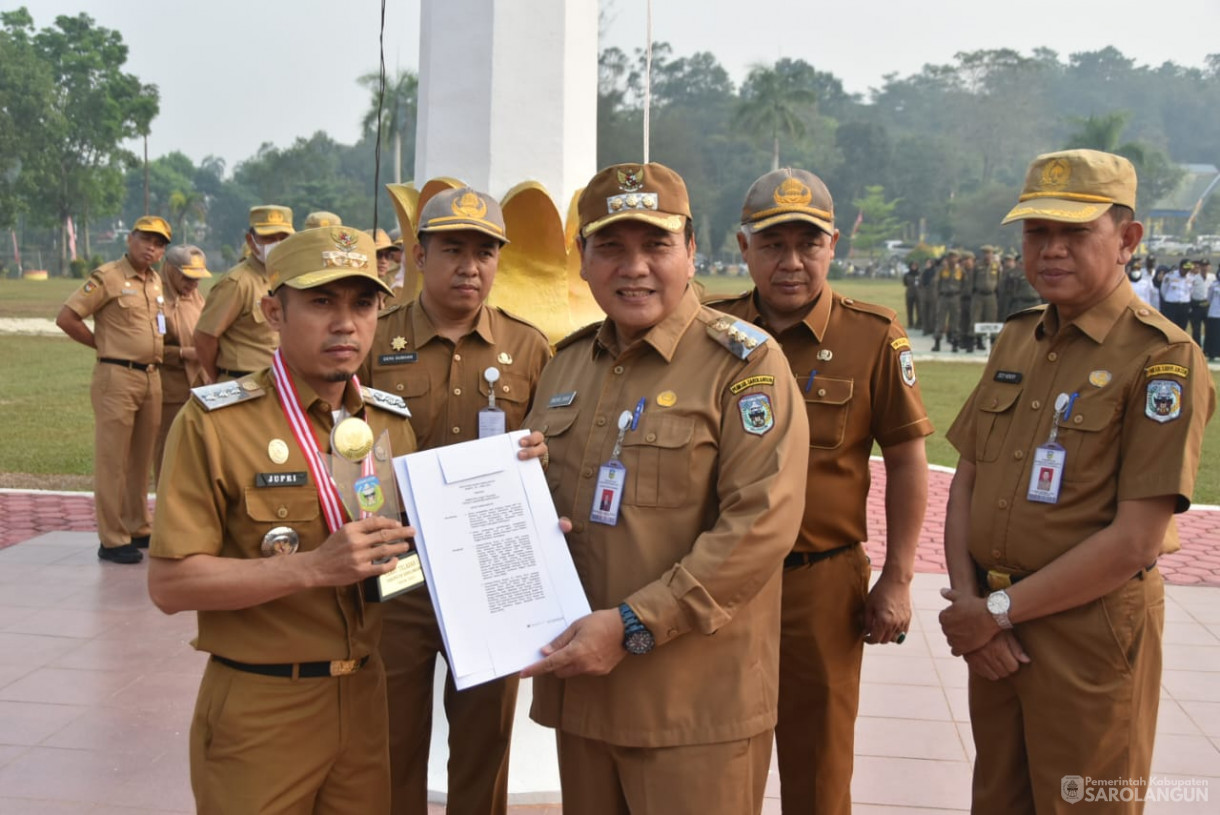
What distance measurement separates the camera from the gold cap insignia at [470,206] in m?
2.96

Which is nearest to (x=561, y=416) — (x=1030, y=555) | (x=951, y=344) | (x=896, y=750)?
(x=1030, y=555)

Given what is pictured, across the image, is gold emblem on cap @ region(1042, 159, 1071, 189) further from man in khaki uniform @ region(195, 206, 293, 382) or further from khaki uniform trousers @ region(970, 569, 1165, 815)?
man in khaki uniform @ region(195, 206, 293, 382)

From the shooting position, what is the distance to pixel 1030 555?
2.51m

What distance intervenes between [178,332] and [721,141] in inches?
2791

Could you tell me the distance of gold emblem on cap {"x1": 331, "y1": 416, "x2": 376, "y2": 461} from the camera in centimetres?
225

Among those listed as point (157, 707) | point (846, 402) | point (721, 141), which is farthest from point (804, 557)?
point (721, 141)

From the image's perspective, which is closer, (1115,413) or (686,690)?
(686,690)

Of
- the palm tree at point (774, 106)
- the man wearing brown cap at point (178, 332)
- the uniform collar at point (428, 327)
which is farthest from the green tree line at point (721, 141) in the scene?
the uniform collar at point (428, 327)

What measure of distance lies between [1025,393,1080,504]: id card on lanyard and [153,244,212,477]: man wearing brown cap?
20.6 ft

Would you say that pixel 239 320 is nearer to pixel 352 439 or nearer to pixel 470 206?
pixel 470 206

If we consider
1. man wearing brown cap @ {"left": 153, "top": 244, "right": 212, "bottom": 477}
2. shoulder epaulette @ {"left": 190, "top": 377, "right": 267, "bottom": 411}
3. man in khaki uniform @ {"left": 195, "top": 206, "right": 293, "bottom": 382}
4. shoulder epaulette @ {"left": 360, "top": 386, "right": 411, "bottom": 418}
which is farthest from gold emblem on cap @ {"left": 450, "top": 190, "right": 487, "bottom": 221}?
man wearing brown cap @ {"left": 153, "top": 244, "right": 212, "bottom": 477}

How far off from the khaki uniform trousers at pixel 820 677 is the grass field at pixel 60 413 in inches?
208

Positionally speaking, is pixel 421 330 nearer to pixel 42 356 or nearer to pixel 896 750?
pixel 896 750

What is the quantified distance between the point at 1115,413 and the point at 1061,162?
617 millimetres
